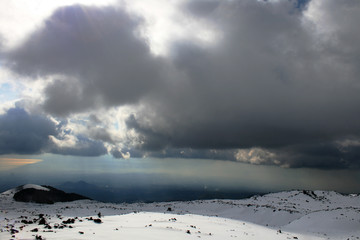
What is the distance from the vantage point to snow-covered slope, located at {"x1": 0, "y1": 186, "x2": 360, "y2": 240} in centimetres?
2367

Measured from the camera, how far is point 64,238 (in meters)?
19.3

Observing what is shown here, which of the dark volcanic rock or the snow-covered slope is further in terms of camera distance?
the dark volcanic rock

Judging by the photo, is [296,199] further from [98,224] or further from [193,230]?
[98,224]

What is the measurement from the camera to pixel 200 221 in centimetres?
3722

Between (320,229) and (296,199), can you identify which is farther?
(296,199)

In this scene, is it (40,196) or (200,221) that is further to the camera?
(40,196)

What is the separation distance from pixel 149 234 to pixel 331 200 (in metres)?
78.7

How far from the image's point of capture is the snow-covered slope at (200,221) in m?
23.7

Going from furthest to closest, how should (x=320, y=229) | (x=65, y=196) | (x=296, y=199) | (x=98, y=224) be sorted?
(x=65, y=196)
(x=296, y=199)
(x=320, y=229)
(x=98, y=224)

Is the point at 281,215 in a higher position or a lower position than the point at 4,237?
lower

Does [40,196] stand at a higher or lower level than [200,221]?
lower

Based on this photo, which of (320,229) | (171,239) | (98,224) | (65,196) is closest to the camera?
(171,239)

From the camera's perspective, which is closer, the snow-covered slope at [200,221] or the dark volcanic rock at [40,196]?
the snow-covered slope at [200,221]

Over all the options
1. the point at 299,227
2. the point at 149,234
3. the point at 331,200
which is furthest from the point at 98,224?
the point at 331,200
